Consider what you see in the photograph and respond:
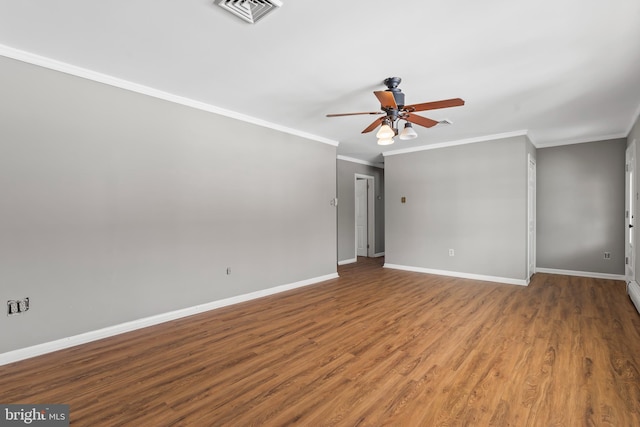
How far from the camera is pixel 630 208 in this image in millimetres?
5027

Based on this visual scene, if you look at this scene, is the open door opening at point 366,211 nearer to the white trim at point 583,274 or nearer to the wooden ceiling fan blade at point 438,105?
the white trim at point 583,274

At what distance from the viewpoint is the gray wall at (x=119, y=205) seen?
262cm

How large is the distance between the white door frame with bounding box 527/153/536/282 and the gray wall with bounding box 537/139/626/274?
32cm

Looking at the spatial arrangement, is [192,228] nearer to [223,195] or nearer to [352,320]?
[223,195]

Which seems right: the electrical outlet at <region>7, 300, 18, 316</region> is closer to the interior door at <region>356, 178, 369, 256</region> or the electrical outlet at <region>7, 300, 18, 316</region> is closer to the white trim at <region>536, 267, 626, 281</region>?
the interior door at <region>356, 178, 369, 256</region>

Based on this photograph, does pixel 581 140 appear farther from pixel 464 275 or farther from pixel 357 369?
pixel 357 369

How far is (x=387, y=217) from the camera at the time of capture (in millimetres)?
6844

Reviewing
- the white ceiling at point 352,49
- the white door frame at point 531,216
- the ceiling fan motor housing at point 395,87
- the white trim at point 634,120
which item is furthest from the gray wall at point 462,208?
the ceiling fan motor housing at point 395,87

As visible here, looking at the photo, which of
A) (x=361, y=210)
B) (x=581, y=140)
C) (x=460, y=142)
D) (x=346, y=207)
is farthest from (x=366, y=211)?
(x=581, y=140)

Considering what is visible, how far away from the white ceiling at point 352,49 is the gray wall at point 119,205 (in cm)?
39

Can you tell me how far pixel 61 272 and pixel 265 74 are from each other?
2.67 m

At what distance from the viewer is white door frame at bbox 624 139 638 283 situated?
4.50 meters

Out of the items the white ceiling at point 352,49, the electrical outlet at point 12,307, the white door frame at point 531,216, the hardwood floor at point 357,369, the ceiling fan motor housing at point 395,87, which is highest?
the white ceiling at point 352,49

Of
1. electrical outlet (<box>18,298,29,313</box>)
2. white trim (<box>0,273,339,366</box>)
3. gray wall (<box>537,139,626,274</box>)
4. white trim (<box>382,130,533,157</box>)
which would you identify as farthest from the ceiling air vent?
gray wall (<box>537,139,626,274</box>)
